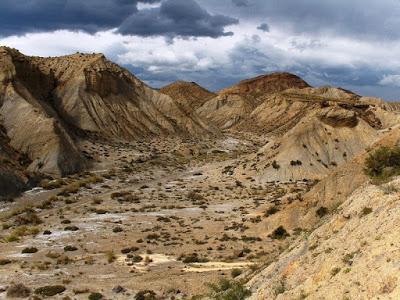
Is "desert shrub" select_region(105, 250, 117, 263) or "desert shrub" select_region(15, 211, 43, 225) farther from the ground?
"desert shrub" select_region(105, 250, 117, 263)

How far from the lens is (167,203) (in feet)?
156

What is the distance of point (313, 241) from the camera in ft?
51.5

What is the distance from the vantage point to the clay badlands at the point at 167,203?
1421cm

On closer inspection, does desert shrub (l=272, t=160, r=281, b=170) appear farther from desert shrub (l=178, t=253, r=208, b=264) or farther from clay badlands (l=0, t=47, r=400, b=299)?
desert shrub (l=178, t=253, r=208, b=264)

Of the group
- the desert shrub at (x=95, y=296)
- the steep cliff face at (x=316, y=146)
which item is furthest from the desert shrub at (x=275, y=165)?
the desert shrub at (x=95, y=296)

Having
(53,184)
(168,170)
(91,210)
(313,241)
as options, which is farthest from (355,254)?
(168,170)

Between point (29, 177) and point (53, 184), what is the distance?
255 centimetres

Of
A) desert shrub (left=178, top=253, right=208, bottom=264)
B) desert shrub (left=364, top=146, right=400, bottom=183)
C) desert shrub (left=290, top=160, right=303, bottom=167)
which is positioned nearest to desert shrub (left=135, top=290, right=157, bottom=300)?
desert shrub (left=178, top=253, right=208, bottom=264)

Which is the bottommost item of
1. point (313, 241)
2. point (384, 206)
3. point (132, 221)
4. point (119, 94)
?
point (132, 221)

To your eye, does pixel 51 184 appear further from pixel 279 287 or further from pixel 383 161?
pixel 279 287

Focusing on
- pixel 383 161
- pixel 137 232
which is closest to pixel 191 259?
pixel 137 232

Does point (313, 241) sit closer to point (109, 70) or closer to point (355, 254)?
point (355, 254)

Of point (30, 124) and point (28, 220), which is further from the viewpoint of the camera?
point (30, 124)

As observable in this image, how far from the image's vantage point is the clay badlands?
1421 cm
